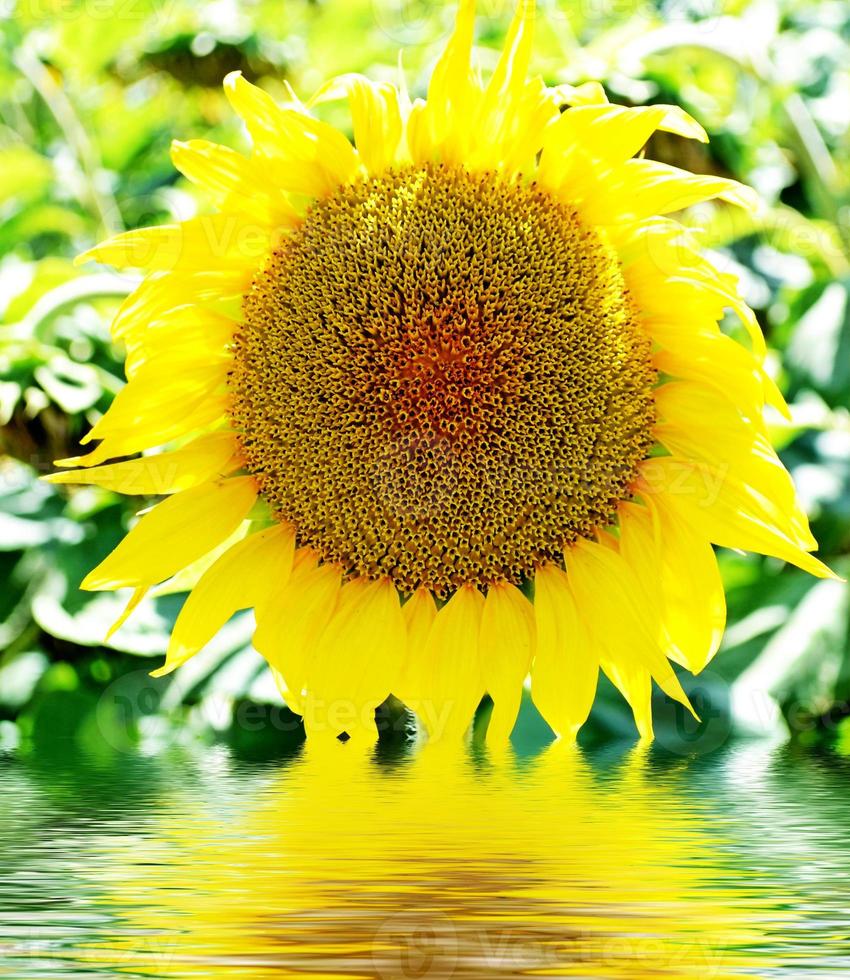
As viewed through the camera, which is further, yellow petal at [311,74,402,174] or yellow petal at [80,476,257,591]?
yellow petal at [80,476,257,591]

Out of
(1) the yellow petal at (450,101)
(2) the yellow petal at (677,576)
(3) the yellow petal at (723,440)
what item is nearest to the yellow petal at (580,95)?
(1) the yellow petal at (450,101)

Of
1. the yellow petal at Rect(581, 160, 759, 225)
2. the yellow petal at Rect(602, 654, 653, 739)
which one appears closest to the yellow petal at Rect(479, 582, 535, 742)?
the yellow petal at Rect(602, 654, 653, 739)

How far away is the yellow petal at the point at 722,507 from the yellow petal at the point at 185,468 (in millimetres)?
594

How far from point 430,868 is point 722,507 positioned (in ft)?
2.23

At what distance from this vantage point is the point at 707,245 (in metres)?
2.74

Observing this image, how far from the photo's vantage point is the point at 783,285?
318 cm

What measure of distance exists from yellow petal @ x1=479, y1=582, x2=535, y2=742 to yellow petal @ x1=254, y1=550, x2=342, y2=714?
0.23 meters

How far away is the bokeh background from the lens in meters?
2.41

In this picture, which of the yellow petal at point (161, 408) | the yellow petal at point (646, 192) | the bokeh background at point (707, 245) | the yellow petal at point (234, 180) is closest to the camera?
the yellow petal at point (646, 192)

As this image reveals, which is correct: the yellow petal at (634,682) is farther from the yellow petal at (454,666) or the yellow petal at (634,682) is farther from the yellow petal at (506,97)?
the yellow petal at (506,97)

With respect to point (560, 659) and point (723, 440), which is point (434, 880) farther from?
point (723, 440)

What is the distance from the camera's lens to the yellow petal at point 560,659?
1874 millimetres

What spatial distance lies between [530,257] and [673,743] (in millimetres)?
966

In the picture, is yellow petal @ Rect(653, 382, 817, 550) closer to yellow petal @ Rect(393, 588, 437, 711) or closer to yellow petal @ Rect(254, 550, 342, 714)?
yellow petal @ Rect(393, 588, 437, 711)
